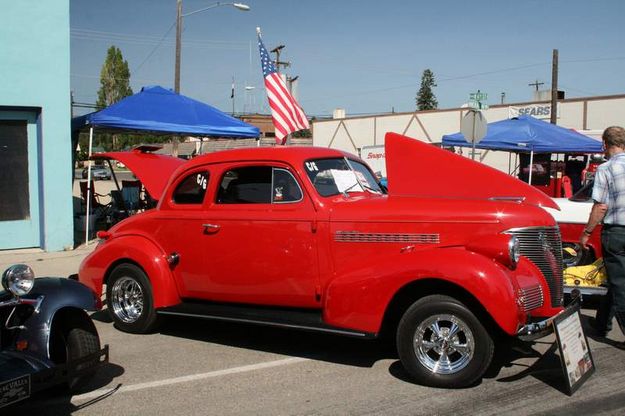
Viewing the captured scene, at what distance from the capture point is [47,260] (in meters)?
10.2

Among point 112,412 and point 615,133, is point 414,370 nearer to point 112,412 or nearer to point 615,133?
point 112,412

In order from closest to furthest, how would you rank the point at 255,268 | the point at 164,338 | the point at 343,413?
the point at 343,413
the point at 255,268
the point at 164,338

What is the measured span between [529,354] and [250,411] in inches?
105

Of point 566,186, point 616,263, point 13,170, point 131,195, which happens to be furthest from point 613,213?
point 566,186

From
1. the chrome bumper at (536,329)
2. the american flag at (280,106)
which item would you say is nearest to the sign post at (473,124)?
the american flag at (280,106)

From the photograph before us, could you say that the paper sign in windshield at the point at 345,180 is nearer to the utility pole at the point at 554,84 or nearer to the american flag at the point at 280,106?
the american flag at the point at 280,106

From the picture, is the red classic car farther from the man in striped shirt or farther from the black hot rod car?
the black hot rod car

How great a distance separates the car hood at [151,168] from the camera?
7582 mm

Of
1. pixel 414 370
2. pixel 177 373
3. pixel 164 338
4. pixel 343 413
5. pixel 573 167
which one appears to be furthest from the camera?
pixel 573 167

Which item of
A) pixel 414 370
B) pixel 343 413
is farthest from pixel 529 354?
pixel 343 413

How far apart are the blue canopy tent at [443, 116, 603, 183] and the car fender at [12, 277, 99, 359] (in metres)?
12.5

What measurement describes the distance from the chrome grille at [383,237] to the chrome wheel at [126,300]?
2415 mm

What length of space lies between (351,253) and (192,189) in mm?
1986

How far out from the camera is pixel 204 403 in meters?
4.36
